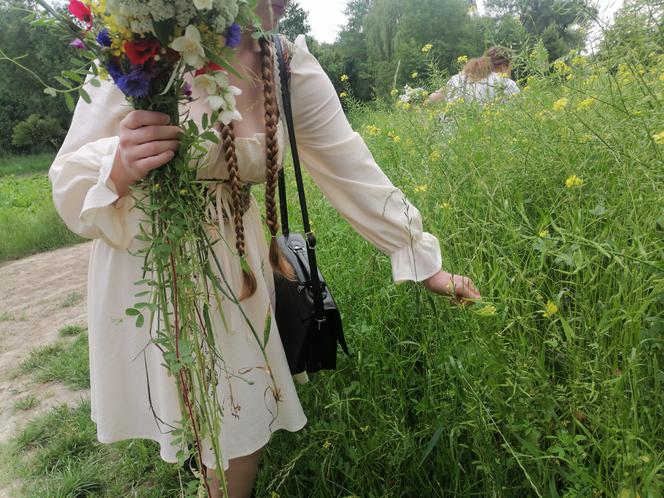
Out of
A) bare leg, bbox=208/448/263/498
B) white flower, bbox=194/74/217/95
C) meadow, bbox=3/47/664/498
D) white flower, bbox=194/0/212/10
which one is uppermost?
white flower, bbox=194/0/212/10

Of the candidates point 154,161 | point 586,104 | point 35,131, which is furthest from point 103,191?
point 35,131

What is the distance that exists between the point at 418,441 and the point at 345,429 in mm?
251

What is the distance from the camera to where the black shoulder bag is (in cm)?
142

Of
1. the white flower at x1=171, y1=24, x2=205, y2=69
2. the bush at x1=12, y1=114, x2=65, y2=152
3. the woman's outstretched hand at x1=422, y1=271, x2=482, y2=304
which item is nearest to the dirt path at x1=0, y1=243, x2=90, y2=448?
the woman's outstretched hand at x1=422, y1=271, x2=482, y2=304

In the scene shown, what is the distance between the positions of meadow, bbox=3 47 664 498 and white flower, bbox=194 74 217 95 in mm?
721

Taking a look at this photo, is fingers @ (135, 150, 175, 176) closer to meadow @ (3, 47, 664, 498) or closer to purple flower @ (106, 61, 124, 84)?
purple flower @ (106, 61, 124, 84)

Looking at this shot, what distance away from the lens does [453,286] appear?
49.9 inches

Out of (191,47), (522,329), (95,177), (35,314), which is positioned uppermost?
(191,47)

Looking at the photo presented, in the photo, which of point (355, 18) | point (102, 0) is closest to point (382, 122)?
point (102, 0)

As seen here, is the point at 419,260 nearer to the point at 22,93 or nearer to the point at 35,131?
the point at 35,131

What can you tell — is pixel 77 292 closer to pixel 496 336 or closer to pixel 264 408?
pixel 264 408

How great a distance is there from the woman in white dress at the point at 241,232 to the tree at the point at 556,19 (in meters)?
0.66

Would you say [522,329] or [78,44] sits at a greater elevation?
[78,44]

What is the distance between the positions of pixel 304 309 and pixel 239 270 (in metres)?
0.23
